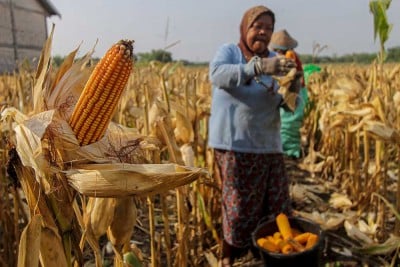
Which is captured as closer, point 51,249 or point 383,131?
point 51,249

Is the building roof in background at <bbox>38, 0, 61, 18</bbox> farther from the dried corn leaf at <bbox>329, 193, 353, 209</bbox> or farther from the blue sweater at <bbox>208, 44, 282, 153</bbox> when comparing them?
the blue sweater at <bbox>208, 44, 282, 153</bbox>

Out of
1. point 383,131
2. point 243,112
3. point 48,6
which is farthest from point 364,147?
point 48,6

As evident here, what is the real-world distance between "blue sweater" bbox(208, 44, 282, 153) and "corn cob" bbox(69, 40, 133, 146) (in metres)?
1.44

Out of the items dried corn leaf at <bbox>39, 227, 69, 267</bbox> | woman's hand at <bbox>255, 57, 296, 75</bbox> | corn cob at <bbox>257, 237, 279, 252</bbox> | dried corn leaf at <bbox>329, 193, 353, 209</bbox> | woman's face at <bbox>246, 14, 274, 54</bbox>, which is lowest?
dried corn leaf at <bbox>329, 193, 353, 209</bbox>

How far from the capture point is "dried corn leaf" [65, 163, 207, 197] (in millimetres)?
823

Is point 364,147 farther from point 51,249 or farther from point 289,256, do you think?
point 51,249

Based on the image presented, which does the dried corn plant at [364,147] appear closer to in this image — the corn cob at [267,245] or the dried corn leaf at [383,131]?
the dried corn leaf at [383,131]

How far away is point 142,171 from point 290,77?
1.64 meters

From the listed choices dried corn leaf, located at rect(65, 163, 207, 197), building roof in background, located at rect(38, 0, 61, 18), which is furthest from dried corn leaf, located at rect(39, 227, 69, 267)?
building roof in background, located at rect(38, 0, 61, 18)

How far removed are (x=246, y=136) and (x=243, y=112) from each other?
0.15 meters

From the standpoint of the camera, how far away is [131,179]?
0.83 metres

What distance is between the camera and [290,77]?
7.48ft

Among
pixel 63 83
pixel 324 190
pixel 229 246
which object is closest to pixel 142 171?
pixel 63 83

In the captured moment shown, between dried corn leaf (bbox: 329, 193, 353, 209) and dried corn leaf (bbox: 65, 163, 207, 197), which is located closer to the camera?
dried corn leaf (bbox: 65, 163, 207, 197)
